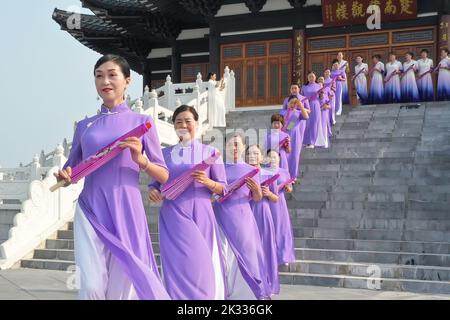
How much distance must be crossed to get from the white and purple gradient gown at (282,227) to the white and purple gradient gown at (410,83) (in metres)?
8.73

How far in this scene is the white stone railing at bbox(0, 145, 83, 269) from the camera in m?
8.69

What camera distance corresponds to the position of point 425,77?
1487 cm

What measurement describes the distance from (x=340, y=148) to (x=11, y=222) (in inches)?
230

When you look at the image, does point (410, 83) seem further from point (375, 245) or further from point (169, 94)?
point (375, 245)

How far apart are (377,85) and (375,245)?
816 cm

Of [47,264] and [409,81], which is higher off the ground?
[409,81]

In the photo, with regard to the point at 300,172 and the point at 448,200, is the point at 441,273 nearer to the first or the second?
the point at 448,200

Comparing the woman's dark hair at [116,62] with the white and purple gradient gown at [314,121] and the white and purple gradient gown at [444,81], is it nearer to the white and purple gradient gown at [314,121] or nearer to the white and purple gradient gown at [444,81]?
the white and purple gradient gown at [314,121]

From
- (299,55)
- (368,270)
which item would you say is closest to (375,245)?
(368,270)

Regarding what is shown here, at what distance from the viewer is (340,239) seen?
8.15 metres

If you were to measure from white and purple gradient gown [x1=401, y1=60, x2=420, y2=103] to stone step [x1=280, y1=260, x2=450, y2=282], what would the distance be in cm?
838

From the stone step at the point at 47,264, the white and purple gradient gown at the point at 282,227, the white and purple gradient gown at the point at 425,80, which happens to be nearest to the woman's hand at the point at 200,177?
the white and purple gradient gown at the point at 282,227

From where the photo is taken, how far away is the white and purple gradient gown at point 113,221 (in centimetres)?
320

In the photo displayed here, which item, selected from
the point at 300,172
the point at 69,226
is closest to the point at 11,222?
the point at 69,226
